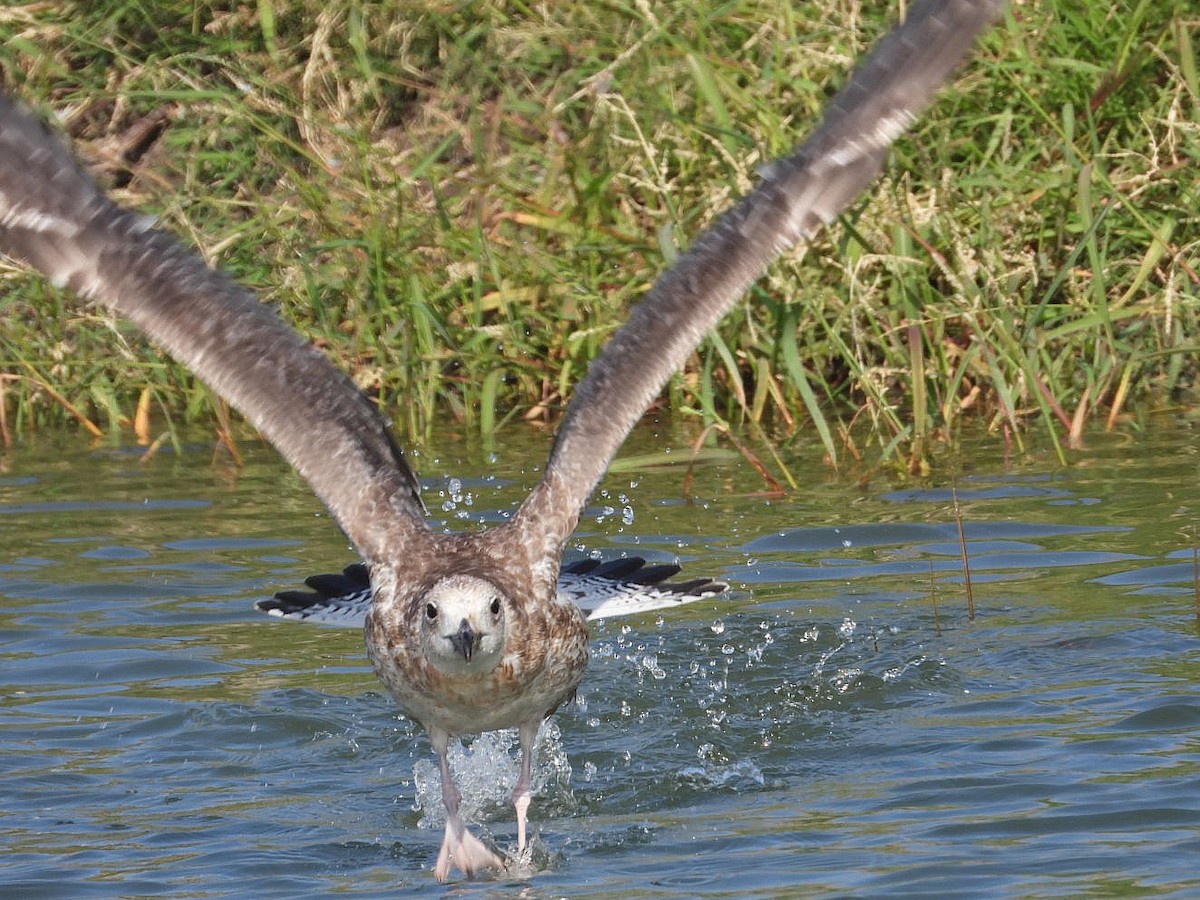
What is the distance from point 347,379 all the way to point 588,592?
1003 millimetres

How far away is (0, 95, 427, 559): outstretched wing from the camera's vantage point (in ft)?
20.5

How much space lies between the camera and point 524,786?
599cm

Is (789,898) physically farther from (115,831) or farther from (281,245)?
(281,245)

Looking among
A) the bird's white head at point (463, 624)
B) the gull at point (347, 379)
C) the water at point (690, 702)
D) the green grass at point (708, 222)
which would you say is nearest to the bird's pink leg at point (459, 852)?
the water at point (690, 702)

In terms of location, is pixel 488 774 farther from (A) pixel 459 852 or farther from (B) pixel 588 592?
(A) pixel 459 852

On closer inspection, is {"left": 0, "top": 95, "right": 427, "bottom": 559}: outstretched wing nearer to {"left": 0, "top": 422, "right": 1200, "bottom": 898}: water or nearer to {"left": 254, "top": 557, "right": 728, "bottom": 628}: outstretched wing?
{"left": 254, "top": 557, "right": 728, "bottom": 628}: outstretched wing

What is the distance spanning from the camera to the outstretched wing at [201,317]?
6.23 metres

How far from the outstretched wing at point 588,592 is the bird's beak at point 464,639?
0.94m

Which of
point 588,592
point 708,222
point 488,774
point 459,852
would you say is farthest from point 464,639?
point 708,222

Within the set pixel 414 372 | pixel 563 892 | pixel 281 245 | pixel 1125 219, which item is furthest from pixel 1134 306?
pixel 563 892

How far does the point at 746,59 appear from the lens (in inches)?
395

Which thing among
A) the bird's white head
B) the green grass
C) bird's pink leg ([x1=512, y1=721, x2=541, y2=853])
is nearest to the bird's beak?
the bird's white head

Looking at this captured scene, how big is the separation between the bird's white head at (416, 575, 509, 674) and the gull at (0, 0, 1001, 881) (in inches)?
18.6

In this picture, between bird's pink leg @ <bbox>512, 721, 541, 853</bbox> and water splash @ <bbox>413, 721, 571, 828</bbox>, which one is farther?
water splash @ <bbox>413, 721, 571, 828</bbox>
